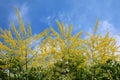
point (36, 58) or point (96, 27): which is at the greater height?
point (96, 27)

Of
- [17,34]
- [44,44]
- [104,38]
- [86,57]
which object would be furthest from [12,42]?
[104,38]

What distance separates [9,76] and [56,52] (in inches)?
99.3

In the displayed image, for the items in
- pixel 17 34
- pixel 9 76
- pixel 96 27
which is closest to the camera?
pixel 9 76

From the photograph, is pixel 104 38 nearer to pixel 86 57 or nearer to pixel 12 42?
pixel 86 57

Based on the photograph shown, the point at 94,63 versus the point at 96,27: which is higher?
the point at 96,27

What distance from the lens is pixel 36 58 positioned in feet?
48.9

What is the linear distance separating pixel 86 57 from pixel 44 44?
2.08 metres

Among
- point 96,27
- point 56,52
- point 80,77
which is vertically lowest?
point 80,77

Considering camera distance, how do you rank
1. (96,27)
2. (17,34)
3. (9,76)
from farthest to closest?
(96,27)
(17,34)
(9,76)

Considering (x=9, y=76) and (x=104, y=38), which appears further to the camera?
(x=104, y=38)

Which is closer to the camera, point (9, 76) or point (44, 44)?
point (9, 76)

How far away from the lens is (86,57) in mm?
15500

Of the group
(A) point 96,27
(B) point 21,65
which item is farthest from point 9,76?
(A) point 96,27

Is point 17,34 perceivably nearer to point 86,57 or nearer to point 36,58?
point 36,58
